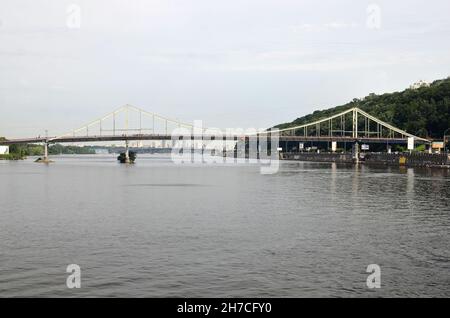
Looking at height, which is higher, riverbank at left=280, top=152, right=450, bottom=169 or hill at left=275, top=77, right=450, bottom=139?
hill at left=275, top=77, right=450, bottom=139

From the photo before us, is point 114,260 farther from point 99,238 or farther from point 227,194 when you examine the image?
point 227,194

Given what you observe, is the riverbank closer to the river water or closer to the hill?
the hill

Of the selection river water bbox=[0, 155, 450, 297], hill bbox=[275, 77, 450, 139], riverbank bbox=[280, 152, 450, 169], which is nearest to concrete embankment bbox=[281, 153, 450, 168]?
riverbank bbox=[280, 152, 450, 169]

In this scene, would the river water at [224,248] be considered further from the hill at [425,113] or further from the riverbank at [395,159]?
the hill at [425,113]

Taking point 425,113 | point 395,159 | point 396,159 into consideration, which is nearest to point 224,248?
point 396,159

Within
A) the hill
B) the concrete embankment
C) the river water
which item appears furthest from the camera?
the hill

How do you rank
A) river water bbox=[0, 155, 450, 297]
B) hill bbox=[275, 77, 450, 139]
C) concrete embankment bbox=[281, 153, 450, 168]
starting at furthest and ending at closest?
hill bbox=[275, 77, 450, 139] < concrete embankment bbox=[281, 153, 450, 168] < river water bbox=[0, 155, 450, 297]

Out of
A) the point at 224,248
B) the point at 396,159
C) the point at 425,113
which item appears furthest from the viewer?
the point at 425,113

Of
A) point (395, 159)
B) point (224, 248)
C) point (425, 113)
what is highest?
point (425, 113)

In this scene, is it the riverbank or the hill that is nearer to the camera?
the riverbank

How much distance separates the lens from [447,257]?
22719mm

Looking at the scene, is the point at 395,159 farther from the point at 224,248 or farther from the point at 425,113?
the point at 224,248

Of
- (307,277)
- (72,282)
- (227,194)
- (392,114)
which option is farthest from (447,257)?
(392,114)

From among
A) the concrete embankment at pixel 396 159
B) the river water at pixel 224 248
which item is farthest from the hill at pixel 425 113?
the river water at pixel 224 248
